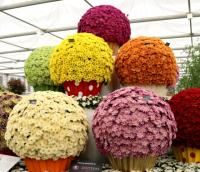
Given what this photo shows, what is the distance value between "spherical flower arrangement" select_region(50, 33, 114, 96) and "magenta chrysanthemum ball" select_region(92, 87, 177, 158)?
254 millimetres

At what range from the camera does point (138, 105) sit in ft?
4.18

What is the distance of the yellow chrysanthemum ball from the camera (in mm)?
1521

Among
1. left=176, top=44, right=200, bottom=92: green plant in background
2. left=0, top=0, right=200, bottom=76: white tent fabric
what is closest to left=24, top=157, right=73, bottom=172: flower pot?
left=176, top=44, right=200, bottom=92: green plant in background

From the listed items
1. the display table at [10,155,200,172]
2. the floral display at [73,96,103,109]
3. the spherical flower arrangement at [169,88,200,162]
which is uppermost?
the floral display at [73,96,103,109]

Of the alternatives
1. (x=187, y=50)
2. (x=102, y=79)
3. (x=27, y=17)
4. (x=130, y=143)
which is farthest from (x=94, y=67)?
(x=27, y=17)

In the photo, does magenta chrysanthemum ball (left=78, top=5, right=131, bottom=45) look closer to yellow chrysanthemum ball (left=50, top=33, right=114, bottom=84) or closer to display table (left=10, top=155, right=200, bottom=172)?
yellow chrysanthemum ball (left=50, top=33, right=114, bottom=84)

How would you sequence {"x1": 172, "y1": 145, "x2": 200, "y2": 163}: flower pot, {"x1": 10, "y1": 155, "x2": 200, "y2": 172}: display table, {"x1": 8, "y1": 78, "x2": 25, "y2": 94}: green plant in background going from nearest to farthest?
{"x1": 10, "y1": 155, "x2": 200, "y2": 172}: display table < {"x1": 172, "y1": 145, "x2": 200, "y2": 163}: flower pot < {"x1": 8, "y1": 78, "x2": 25, "y2": 94}: green plant in background

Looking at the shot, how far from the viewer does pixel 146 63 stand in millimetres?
1533

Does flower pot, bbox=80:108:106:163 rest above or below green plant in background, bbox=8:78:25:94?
below

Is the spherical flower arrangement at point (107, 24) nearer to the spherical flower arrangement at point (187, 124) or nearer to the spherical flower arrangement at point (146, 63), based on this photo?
the spherical flower arrangement at point (146, 63)

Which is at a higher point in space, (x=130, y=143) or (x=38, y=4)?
(x=38, y=4)

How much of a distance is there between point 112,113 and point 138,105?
4.4 inches

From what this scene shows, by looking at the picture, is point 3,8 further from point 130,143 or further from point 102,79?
point 130,143

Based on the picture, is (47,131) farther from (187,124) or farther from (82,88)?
A: (187,124)
